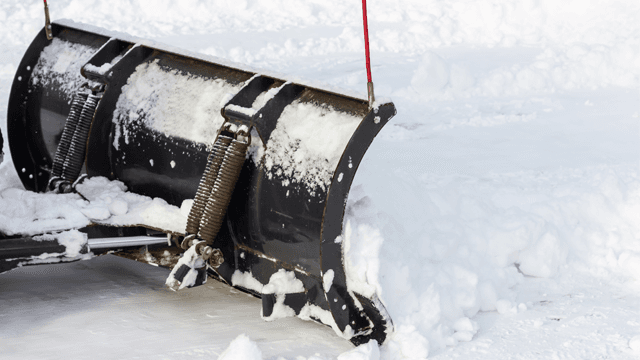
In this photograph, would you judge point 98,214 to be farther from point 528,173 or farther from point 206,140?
point 528,173

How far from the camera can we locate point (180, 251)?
290 cm

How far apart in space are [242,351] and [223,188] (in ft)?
1.84

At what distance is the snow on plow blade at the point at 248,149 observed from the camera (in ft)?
8.18

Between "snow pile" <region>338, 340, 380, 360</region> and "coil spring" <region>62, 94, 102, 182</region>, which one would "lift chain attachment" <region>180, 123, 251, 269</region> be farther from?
"coil spring" <region>62, 94, 102, 182</region>

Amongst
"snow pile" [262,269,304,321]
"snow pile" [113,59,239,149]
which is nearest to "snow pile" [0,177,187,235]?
"snow pile" [113,59,239,149]

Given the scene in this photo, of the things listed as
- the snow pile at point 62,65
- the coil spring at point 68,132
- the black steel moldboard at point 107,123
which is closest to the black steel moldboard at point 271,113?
the black steel moldboard at point 107,123

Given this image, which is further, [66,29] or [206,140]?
[66,29]

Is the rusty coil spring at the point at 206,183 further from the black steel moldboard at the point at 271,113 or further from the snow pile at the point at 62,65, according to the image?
the snow pile at the point at 62,65

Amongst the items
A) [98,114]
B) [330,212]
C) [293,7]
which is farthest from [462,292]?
[293,7]

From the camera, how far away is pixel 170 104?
9.71 feet

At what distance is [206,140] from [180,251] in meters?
0.45

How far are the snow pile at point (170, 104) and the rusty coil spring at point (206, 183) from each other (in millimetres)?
141

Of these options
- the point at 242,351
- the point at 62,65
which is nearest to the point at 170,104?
the point at 62,65

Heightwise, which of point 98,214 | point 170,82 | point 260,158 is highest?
point 170,82
